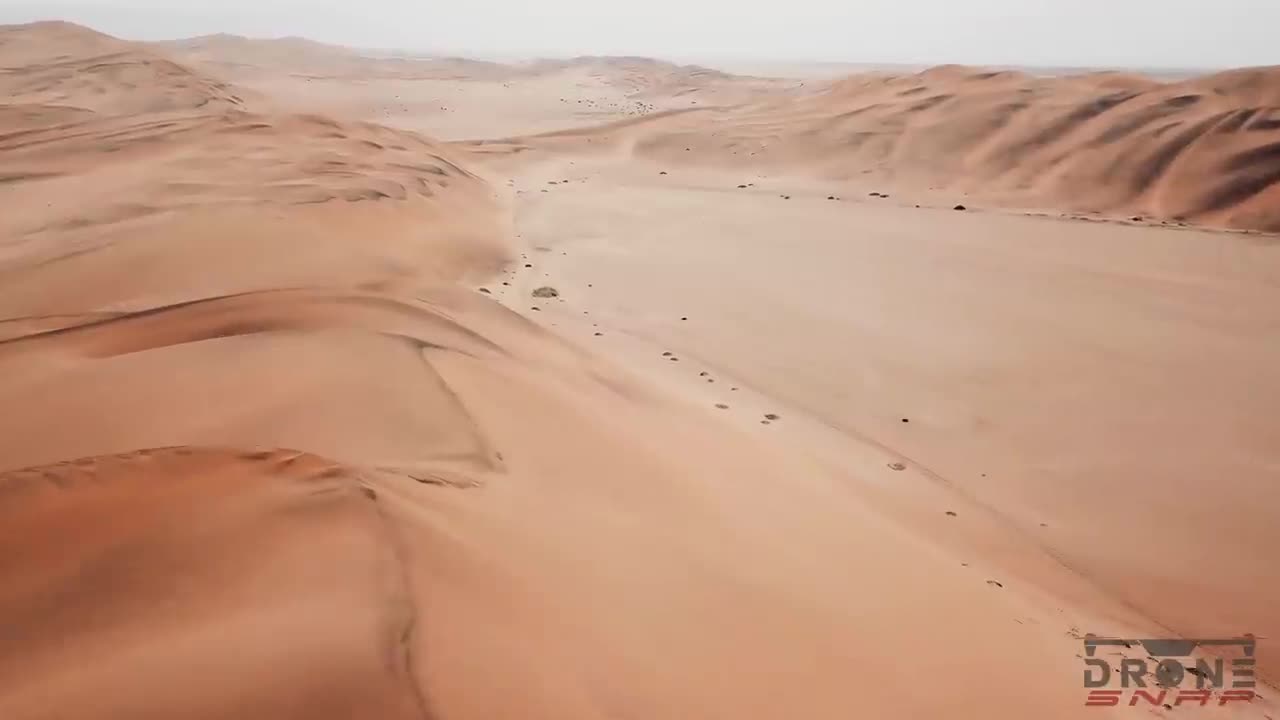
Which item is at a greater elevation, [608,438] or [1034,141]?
[1034,141]

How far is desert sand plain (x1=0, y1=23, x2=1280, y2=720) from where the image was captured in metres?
1.88

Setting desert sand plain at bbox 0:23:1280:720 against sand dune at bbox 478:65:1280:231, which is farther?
sand dune at bbox 478:65:1280:231

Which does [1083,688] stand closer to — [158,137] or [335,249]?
[335,249]

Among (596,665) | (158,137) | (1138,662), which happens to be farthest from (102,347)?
(158,137)

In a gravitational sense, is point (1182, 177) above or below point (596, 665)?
above

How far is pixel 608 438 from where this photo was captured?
3529 millimetres

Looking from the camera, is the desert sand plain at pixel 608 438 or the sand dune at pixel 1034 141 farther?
the sand dune at pixel 1034 141

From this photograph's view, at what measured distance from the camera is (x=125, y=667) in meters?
1.63

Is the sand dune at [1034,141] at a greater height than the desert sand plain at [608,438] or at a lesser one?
greater

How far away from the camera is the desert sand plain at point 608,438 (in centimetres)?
188

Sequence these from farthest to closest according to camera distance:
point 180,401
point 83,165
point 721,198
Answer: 1. point 721,198
2. point 83,165
3. point 180,401

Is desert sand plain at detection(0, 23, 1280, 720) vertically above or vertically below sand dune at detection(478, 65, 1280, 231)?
below

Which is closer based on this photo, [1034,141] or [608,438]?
[608,438]

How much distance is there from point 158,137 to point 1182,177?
14.1 meters
